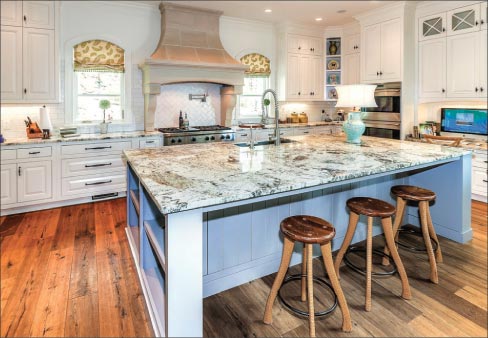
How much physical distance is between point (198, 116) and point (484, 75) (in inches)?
153

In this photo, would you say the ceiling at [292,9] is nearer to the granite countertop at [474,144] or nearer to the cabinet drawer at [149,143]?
the cabinet drawer at [149,143]

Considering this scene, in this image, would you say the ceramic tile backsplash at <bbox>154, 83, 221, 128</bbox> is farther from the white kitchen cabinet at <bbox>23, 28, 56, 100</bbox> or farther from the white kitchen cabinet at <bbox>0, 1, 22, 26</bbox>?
the white kitchen cabinet at <bbox>0, 1, 22, 26</bbox>

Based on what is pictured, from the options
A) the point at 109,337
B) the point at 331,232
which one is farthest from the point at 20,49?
the point at 331,232

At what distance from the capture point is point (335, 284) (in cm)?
171

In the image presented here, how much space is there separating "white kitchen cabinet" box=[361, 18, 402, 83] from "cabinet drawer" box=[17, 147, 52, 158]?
15.4 feet

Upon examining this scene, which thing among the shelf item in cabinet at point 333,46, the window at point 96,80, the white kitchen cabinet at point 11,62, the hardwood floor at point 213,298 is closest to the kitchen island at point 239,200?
the hardwood floor at point 213,298

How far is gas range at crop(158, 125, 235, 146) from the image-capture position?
171 inches

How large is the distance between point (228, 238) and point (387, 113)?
12.9 feet

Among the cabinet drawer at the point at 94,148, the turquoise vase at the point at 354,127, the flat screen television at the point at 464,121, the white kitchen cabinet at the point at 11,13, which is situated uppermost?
the white kitchen cabinet at the point at 11,13

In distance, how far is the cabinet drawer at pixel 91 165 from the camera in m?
3.85

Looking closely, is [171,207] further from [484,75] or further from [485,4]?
[485,4]

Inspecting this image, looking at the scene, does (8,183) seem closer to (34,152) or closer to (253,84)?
(34,152)

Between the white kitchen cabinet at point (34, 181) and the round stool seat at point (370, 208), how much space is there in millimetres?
3368

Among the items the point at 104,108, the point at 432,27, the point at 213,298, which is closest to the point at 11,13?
the point at 104,108
